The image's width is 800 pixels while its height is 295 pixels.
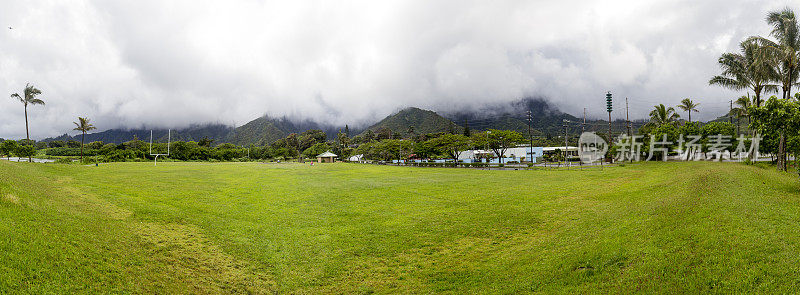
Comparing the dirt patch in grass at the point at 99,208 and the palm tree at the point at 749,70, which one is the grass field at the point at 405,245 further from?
the palm tree at the point at 749,70

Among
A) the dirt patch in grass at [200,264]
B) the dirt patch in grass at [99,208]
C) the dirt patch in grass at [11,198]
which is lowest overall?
the dirt patch in grass at [200,264]

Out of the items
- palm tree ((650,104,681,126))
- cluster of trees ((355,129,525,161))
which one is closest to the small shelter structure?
cluster of trees ((355,129,525,161))

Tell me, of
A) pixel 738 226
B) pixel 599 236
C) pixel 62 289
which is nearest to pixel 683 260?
pixel 738 226

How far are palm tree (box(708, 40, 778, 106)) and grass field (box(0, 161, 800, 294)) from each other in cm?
1897

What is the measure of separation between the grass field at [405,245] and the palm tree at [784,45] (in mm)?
18074

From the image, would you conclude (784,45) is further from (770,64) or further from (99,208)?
(99,208)

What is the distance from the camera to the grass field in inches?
226

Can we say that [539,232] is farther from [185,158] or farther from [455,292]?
[185,158]

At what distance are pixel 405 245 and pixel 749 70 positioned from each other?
35.9 m

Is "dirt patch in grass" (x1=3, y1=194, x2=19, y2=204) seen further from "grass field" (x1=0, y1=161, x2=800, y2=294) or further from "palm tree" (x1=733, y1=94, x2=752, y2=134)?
"palm tree" (x1=733, y1=94, x2=752, y2=134)

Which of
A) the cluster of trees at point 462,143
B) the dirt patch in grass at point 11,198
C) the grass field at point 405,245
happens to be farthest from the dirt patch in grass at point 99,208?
the cluster of trees at point 462,143

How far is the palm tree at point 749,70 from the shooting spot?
1008 inches

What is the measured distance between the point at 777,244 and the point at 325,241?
10.4 m

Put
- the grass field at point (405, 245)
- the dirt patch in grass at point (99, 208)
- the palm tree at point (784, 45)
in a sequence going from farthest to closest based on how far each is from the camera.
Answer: the palm tree at point (784, 45)
the dirt patch in grass at point (99, 208)
the grass field at point (405, 245)
